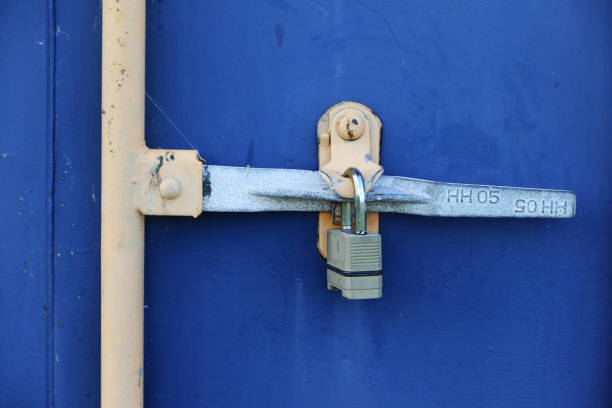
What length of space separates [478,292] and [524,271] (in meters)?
0.10

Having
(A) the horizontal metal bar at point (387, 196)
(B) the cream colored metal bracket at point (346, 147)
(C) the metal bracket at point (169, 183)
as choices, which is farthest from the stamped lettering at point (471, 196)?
(C) the metal bracket at point (169, 183)

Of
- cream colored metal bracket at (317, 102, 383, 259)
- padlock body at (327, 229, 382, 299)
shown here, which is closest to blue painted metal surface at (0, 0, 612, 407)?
cream colored metal bracket at (317, 102, 383, 259)

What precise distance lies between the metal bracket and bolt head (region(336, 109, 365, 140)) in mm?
227

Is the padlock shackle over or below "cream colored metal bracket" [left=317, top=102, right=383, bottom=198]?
below

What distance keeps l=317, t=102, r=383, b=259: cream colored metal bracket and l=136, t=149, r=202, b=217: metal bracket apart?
0.20 m

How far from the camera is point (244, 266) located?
74 cm

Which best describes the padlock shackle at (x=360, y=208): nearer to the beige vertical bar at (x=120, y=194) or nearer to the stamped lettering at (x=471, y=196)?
the stamped lettering at (x=471, y=196)

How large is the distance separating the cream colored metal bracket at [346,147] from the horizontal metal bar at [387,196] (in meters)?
0.02

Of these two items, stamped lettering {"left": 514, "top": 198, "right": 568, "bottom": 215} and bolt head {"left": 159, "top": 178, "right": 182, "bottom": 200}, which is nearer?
bolt head {"left": 159, "top": 178, "right": 182, "bottom": 200}

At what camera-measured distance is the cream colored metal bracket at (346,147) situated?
72cm

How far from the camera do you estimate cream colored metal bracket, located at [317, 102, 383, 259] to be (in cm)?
72

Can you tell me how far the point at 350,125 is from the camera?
0.71 meters

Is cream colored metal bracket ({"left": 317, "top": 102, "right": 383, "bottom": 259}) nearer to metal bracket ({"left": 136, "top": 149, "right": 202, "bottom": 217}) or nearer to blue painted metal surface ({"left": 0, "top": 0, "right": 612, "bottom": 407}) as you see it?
blue painted metal surface ({"left": 0, "top": 0, "right": 612, "bottom": 407})

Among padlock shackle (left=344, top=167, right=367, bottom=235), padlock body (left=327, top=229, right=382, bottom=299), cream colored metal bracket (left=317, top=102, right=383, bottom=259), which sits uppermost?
cream colored metal bracket (left=317, top=102, right=383, bottom=259)
